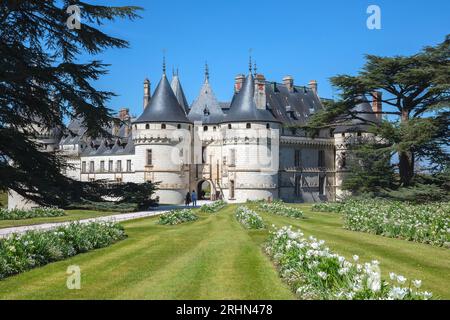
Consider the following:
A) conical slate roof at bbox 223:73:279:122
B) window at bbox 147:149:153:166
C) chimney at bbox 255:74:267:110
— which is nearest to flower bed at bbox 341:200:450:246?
conical slate roof at bbox 223:73:279:122

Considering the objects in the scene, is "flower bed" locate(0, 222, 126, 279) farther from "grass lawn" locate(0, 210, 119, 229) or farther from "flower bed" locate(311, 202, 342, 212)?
"flower bed" locate(311, 202, 342, 212)

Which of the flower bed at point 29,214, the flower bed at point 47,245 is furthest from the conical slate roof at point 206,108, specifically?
the flower bed at point 47,245

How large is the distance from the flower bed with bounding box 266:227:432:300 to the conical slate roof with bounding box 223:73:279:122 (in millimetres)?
35651

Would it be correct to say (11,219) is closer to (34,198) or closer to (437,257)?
(34,198)

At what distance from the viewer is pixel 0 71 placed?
13305 mm

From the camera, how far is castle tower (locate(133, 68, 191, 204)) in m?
45.2

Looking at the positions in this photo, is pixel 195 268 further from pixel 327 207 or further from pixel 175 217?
pixel 327 207

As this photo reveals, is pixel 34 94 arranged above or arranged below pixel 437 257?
above

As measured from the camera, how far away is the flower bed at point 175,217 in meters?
19.4

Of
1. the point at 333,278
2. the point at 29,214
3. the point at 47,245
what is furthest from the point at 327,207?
the point at 333,278

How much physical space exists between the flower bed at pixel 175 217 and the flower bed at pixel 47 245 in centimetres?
526

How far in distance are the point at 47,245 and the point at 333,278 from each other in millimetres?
6204
